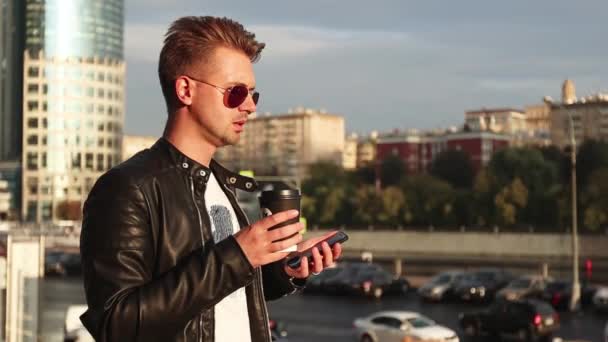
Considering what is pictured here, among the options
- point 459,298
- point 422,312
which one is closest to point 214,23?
point 422,312

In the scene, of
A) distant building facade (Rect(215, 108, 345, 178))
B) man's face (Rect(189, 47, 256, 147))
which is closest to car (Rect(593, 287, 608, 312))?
man's face (Rect(189, 47, 256, 147))

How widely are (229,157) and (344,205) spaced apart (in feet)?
306

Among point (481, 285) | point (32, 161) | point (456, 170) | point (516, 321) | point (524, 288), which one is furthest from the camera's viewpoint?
point (32, 161)

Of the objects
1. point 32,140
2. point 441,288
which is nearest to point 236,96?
point 441,288

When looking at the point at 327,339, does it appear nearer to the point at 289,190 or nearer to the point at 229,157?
the point at 289,190

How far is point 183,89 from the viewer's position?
2.81 metres

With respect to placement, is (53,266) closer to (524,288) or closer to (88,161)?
(524,288)

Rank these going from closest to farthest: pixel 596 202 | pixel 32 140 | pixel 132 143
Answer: pixel 596 202, pixel 32 140, pixel 132 143

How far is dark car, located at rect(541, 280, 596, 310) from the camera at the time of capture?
3478 cm

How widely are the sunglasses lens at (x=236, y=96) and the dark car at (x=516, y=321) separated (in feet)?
82.0

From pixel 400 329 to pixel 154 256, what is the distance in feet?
73.7

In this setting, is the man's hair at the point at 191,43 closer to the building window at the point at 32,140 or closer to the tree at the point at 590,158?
the tree at the point at 590,158

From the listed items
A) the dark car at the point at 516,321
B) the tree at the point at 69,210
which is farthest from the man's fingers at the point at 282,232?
the tree at the point at 69,210

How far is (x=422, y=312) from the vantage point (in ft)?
115
